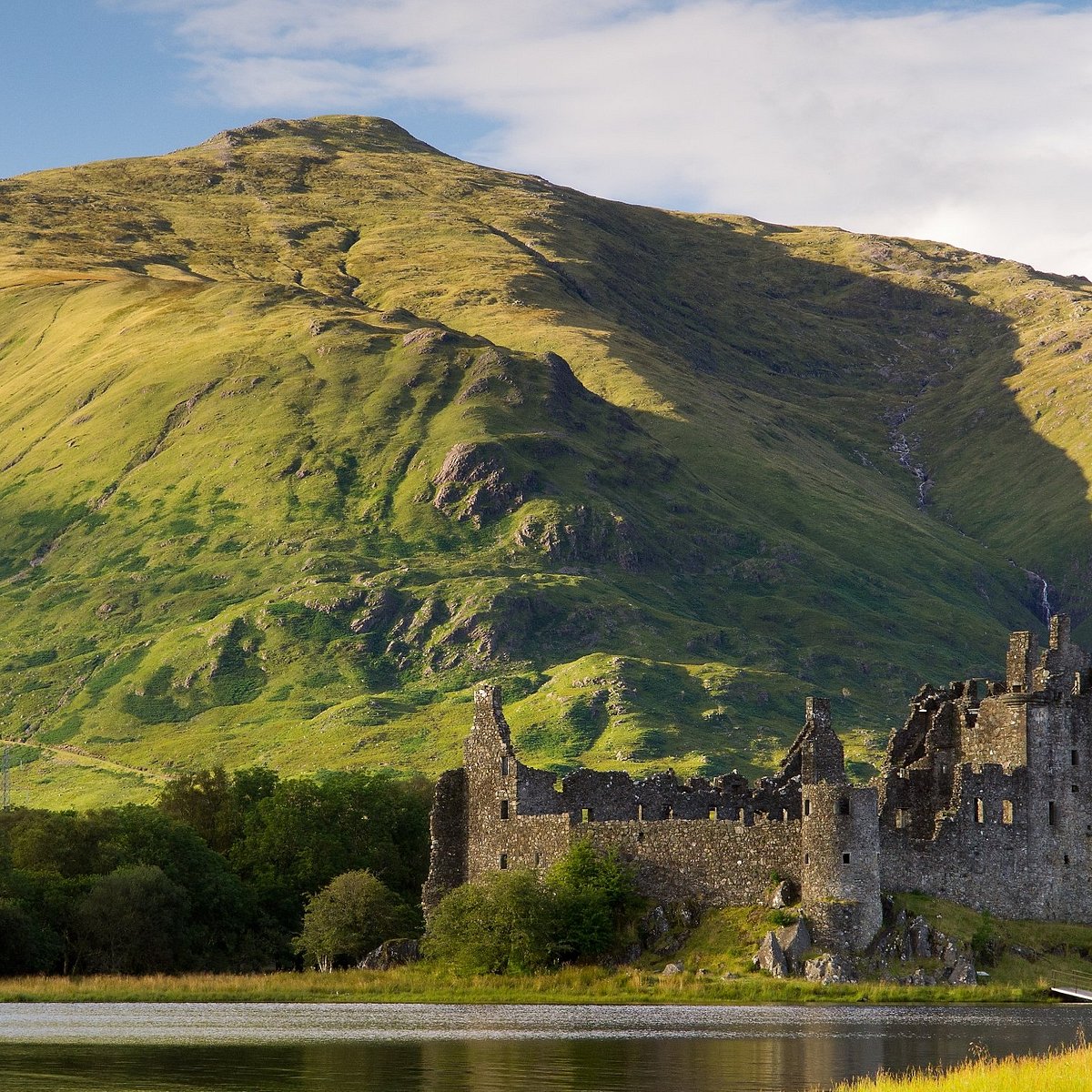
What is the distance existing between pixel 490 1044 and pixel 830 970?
21219mm

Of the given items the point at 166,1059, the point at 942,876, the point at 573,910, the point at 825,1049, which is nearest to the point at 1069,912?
the point at 942,876

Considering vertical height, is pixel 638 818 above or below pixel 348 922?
above

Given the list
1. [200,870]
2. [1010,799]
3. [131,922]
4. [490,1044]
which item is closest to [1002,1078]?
[490,1044]

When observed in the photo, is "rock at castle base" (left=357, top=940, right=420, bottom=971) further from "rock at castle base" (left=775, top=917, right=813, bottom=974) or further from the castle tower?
the castle tower

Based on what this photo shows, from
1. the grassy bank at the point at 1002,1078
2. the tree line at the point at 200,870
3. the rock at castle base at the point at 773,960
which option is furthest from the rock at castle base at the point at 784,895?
the grassy bank at the point at 1002,1078

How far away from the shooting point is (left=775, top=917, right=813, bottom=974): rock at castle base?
85.1 metres

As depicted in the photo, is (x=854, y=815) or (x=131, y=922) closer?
(x=854, y=815)

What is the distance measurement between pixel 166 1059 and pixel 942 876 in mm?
40052

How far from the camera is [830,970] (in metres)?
84.1

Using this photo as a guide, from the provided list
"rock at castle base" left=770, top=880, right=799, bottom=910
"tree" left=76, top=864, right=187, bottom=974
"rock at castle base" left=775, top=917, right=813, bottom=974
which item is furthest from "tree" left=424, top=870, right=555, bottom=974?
"tree" left=76, top=864, right=187, bottom=974

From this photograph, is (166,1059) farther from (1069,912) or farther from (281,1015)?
(1069,912)

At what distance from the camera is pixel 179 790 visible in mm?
119500

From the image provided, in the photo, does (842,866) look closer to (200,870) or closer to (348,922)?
(348,922)

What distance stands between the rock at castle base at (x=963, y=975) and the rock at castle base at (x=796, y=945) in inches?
241
